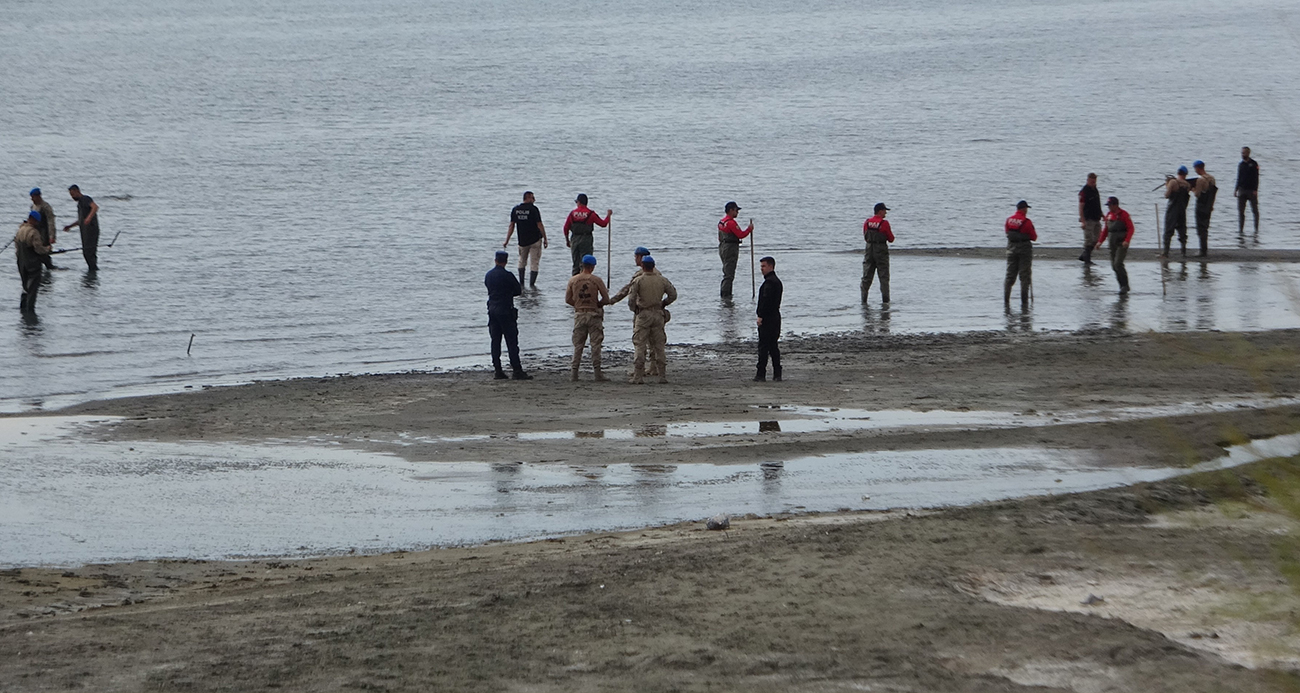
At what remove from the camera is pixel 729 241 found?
932 inches

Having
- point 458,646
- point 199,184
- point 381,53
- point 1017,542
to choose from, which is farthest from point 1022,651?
point 381,53

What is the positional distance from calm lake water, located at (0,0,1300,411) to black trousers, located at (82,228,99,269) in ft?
1.53

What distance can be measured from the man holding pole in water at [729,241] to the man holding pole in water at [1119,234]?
19.3 feet

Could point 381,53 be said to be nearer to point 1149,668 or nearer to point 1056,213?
point 1056,213

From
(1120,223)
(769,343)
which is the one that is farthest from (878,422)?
(1120,223)

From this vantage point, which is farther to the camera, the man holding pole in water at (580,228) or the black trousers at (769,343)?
the man holding pole in water at (580,228)

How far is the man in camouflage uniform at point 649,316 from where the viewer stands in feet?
54.7

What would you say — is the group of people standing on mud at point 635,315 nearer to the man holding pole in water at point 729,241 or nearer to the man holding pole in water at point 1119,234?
the man holding pole in water at point 729,241

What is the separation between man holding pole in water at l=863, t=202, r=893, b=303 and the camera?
72.0ft

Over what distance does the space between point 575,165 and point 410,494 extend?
4491cm

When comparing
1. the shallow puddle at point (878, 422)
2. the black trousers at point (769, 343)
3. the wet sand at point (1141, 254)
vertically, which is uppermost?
the wet sand at point (1141, 254)

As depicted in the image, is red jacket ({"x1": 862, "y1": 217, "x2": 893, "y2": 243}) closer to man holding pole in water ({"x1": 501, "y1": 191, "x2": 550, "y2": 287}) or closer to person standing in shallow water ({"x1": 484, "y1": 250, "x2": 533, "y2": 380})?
man holding pole in water ({"x1": 501, "y1": 191, "x2": 550, "y2": 287})

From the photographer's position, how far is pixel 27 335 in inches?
868

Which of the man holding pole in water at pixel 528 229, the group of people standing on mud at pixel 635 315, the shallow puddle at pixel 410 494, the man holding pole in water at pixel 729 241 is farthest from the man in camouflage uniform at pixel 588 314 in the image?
the man holding pole in water at pixel 528 229
